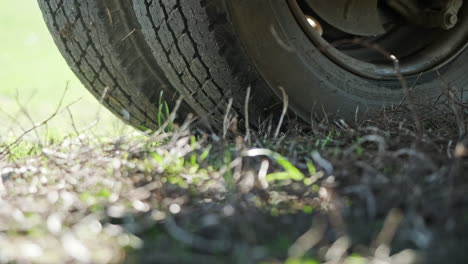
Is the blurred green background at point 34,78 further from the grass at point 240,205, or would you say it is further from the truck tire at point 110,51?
the grass at point 240,205

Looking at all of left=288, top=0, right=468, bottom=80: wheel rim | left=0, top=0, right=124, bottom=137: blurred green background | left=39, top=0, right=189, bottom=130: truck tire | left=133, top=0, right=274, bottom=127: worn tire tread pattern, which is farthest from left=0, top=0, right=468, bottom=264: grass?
left=0, top=0, right=124, bottom=137: blurred green background

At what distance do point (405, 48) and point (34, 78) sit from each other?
11.1 ft

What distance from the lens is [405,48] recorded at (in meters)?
2.75

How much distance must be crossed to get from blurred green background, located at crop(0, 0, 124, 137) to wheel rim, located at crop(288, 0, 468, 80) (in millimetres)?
1075

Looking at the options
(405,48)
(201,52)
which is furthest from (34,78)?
(201,52)

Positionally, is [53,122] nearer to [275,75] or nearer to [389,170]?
[275,75]

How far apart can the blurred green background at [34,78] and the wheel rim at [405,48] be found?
3.53ft

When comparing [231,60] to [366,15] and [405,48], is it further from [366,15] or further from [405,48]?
[405,48]

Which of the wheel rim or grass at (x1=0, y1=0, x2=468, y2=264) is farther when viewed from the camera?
the wheel rim

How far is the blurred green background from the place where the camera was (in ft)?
12.9

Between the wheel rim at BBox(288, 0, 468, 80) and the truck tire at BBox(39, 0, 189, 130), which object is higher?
the truck tire at BBox(39, 0, 189, 130)

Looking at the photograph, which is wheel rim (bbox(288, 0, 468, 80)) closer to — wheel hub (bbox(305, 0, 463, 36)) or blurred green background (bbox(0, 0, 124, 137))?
wheel hub (bbox(305, 0, 463, 36))

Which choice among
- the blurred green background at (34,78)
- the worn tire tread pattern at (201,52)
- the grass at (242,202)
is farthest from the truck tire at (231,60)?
the blurred green background at (34,78)

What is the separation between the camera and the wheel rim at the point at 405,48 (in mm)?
2543
